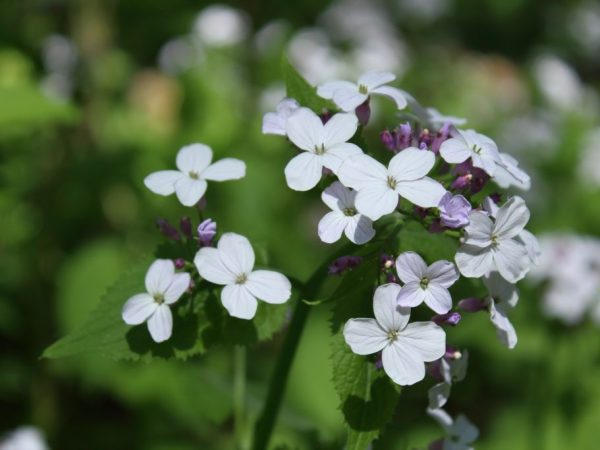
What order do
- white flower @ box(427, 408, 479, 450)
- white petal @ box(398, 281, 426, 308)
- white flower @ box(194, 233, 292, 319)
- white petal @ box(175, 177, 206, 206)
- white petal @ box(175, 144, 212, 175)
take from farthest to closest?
white flower @ box(427, 408, 479, 450) → white petal @ box(175, 144, 212, 175) → white petal @ box(175, 177, 206, 206) → white flower @ box(194, 233, 292, 319) → white petal @ box(398, 281, 426, 308)

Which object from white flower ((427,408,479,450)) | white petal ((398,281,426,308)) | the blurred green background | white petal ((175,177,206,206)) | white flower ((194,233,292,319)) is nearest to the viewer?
white petal ((398,281,426,308))

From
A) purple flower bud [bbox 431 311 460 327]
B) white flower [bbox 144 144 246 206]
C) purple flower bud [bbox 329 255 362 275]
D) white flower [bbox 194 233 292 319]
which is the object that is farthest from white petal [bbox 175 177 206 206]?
purple flower bud [bbox 431 311 460 327]

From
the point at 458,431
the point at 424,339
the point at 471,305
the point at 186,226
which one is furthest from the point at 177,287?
the point at 458,431

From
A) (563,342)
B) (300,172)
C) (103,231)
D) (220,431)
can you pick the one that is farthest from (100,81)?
(300,172)

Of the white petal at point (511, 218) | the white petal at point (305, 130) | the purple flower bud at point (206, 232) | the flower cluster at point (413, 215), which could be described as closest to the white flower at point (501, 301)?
the flower cluster at point (413, 215)

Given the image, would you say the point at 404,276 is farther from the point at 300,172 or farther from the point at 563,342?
the point at 563,342

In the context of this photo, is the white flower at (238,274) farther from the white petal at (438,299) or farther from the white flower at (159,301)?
the white petal at (438,299)

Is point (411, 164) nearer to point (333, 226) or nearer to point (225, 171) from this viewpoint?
point (333, 226)

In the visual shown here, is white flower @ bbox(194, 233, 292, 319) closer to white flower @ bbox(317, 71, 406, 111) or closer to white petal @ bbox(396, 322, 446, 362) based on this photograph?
white petal @ bbox(396, 322, 446, 362)
